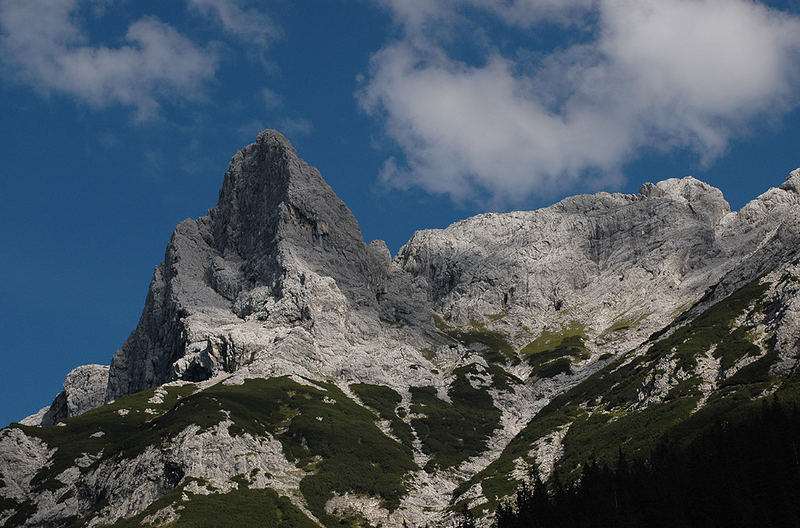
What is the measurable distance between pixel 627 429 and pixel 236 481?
6338 centimetres

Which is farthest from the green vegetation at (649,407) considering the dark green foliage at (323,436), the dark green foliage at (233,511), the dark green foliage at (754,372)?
the dark green foliage at (233,511)

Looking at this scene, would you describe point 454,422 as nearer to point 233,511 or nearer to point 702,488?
point 233,511

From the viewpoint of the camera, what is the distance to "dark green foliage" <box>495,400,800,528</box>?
82.8 m

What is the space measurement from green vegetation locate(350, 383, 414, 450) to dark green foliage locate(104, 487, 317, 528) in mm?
40557

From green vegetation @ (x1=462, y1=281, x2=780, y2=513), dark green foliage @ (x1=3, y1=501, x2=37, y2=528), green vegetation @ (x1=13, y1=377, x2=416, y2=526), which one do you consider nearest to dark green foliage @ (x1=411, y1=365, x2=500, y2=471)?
green vegetation @ (x1=13, y1=377, x2=416, y2=526)

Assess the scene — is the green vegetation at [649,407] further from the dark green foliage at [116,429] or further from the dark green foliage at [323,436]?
the dark green foliage at [116,429]

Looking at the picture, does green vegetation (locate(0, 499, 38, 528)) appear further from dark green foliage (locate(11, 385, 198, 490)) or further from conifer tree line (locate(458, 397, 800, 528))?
conifer tree line (locate(458, 397, 800, 528))

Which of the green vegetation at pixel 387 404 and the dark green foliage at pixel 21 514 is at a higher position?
the green vegetation at pixel 387 404

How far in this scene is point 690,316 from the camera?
604ft

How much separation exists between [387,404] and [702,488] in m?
97.5

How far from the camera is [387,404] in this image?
17875cm

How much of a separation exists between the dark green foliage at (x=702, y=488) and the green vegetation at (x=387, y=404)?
2296 inches

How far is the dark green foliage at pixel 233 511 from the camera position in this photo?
111812 millimetres

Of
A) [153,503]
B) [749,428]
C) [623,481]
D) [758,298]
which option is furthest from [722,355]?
Result: [153,503]
